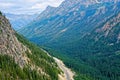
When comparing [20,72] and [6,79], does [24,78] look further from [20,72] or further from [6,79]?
[6,79]

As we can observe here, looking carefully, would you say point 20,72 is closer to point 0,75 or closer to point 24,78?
point 24,78

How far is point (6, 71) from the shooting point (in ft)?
630

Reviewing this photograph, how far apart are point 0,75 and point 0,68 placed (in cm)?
1355

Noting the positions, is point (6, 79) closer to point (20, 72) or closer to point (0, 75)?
point (0, 75)

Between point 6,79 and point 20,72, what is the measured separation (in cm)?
2007

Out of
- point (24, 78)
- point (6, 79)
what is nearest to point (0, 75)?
point (6, 79)

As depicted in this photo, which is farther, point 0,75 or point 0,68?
point 0,68

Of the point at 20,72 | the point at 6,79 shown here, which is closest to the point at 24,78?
the point at 20,72

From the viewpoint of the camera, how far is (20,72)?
655ft

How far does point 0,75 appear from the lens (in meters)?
181

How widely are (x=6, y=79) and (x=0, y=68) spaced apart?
15.9 meters

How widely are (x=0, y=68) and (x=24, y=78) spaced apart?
16.4 m

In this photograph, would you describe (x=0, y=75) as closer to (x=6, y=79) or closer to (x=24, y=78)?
(x=6, y=79)

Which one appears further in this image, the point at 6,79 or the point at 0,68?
the point at 0,68
